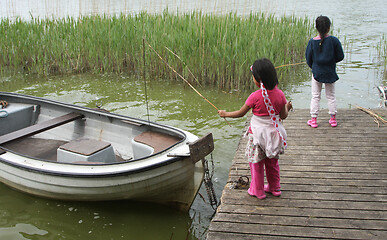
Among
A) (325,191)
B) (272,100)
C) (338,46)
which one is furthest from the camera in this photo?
(338,46)

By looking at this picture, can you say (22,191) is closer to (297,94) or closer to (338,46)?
(338,46)

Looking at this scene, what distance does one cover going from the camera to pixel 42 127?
448 centimetres

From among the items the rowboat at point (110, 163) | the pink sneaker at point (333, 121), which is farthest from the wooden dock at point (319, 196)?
the rowboat at point (110, 163)

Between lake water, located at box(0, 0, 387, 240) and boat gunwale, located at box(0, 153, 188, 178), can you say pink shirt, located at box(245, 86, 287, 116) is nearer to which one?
boat gunwale, located at box(0, 153, 188, 178)

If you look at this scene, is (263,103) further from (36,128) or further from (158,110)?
(158,110)

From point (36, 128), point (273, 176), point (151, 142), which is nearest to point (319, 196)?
point (273, 176)

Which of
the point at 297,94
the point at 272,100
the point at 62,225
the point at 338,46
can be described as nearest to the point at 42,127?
the point at 62,225

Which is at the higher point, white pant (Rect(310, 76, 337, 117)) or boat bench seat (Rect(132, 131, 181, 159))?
white pant (Rect(310, 76, 337, 117))

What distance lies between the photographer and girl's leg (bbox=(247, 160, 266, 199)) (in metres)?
2.88

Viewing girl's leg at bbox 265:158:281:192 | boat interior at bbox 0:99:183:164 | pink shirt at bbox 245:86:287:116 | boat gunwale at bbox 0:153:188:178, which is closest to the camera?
pink shirt at bbox 245:86:287:116

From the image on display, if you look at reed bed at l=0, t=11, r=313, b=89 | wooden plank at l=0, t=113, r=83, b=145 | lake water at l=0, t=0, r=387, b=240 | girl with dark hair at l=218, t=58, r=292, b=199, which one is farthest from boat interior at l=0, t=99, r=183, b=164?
reed bed at l=0, t=11, r=313, b=89

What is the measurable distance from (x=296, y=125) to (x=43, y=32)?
22.6 ft

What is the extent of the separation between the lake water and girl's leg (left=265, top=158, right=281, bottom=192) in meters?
0.89

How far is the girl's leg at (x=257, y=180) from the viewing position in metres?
2.88
